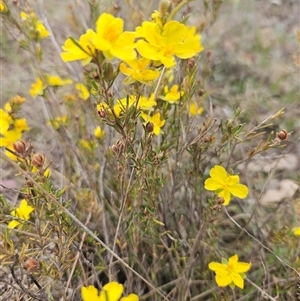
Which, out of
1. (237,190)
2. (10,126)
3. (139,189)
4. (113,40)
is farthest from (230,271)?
(10,126)

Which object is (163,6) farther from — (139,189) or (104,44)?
(139,189)

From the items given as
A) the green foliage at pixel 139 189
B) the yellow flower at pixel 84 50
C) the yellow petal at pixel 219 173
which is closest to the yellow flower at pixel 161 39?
the green foliage at pixel 139 189

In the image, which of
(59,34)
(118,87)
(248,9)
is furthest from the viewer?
(248,9)

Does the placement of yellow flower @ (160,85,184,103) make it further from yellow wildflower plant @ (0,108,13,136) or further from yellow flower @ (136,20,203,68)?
yellow wildflower plant @ (0,108,13,136)

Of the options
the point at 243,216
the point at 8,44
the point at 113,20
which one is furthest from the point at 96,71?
the point at 8,44

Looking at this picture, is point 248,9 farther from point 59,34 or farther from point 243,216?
point 243,216

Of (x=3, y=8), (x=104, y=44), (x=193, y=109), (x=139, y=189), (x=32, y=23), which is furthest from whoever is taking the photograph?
(x=193, y=109)
